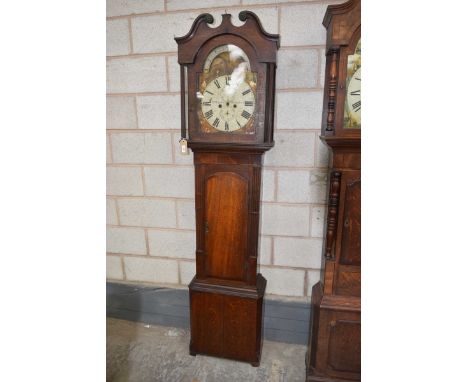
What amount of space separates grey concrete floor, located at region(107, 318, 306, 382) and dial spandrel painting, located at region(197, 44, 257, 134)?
4.32ft

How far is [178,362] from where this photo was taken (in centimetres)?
169

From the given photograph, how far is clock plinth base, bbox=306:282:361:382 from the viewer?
53.7 inches

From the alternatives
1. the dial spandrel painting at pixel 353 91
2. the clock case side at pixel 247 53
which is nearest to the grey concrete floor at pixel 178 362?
the clock case side at pixel 247 53

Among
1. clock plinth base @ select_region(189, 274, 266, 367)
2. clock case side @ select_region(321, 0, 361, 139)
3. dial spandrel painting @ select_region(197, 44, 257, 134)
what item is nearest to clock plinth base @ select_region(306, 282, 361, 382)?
clock plinth base @ select_region(189, 274, 266, 367)

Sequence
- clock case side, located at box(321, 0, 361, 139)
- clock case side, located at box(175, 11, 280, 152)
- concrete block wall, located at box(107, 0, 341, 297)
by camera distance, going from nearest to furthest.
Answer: clock case side, located at box(321, 0, 361, 139), clock case side, located at box(175, 11, 280, 152), concrete block wall, located at box(107, 0, 341, 297)

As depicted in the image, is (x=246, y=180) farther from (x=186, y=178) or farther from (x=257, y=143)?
(x=186, y=178)

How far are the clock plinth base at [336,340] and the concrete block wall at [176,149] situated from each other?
0.33 m

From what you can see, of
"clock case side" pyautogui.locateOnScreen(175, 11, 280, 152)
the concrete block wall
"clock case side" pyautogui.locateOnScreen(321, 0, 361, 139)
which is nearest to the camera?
"clock case side" pyautogui.locateOnScreen(321, 0, 361, 139)

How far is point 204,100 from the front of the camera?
1386 millimetres

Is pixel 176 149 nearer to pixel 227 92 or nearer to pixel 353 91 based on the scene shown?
pixel 227 92

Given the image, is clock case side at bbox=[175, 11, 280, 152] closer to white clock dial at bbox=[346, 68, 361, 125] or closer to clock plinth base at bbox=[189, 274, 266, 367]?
white clock dial at bbox=[346, 68, 361, 125]

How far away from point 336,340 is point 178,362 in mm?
921

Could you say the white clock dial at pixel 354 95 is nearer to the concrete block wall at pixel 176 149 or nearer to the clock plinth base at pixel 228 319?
the concrete block wall at pixel 176 149

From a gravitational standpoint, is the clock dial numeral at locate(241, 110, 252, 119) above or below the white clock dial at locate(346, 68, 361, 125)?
below
